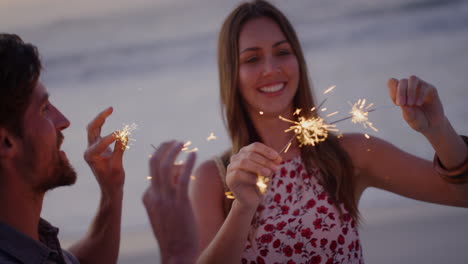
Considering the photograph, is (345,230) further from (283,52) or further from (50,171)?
(50,171)

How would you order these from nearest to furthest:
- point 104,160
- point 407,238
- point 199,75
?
1. point 104,160
2. point 407,238
3. point 199,75

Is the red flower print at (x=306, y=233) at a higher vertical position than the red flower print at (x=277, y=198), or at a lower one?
lower

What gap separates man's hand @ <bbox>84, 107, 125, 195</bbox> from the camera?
6.57ft

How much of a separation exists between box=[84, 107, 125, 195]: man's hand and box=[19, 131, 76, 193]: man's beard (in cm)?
17

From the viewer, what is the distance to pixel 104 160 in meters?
2.05

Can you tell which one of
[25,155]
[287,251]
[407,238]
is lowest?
[407,238]

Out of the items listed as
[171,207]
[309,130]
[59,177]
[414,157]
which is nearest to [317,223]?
[309,130]

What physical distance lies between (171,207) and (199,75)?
6380 millimetres

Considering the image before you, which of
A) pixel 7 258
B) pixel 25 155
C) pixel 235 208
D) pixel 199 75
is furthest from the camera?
pixel 199 75

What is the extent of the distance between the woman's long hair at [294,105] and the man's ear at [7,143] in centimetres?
101

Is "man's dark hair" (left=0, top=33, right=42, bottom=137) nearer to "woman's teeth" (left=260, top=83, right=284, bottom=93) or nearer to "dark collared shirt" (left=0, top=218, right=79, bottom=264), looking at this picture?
"dark collared shirt" (left=0, top=218, right=79, bottom=264)

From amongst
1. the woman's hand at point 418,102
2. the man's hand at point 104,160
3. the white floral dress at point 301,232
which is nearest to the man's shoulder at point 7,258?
the man's hand at point 104,160

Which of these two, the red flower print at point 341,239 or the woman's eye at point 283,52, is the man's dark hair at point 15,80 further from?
the red flower print at point 341,239

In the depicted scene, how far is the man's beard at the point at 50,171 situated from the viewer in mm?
1712
